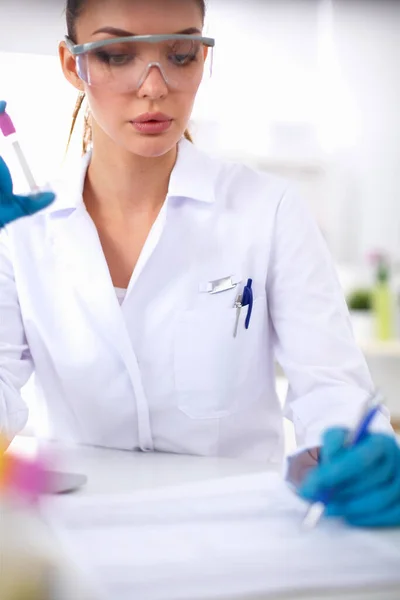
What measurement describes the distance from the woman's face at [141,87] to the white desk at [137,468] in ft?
1.63

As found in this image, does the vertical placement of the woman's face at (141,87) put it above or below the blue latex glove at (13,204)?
above

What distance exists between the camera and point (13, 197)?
109 cm

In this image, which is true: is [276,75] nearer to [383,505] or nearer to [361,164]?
[361,164]

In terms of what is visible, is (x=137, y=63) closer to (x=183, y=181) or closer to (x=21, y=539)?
(x=183, y=181)

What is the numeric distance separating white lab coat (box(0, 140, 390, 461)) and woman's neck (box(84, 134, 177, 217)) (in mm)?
50

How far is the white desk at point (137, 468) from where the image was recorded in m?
1.06

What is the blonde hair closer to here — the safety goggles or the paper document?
the safety goggles

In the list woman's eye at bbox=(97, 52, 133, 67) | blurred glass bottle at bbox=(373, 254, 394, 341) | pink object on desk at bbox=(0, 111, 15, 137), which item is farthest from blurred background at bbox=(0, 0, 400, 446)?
pink object on desk at bbox=(0, 111, 15, 137)

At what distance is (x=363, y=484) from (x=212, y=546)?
0.61ft

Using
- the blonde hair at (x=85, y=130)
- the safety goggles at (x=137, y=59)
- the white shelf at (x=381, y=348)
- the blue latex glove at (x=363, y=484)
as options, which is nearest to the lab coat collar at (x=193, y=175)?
the blonde hair at (x=85, y=130)

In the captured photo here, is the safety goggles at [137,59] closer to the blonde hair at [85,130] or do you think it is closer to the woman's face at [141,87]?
the woman's face at [141,87]

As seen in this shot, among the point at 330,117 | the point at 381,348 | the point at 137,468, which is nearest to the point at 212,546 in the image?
the point at 137,468

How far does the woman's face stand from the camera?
125 centimetres

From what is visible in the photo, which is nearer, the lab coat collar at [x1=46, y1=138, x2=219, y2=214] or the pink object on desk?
the pink object on desk
